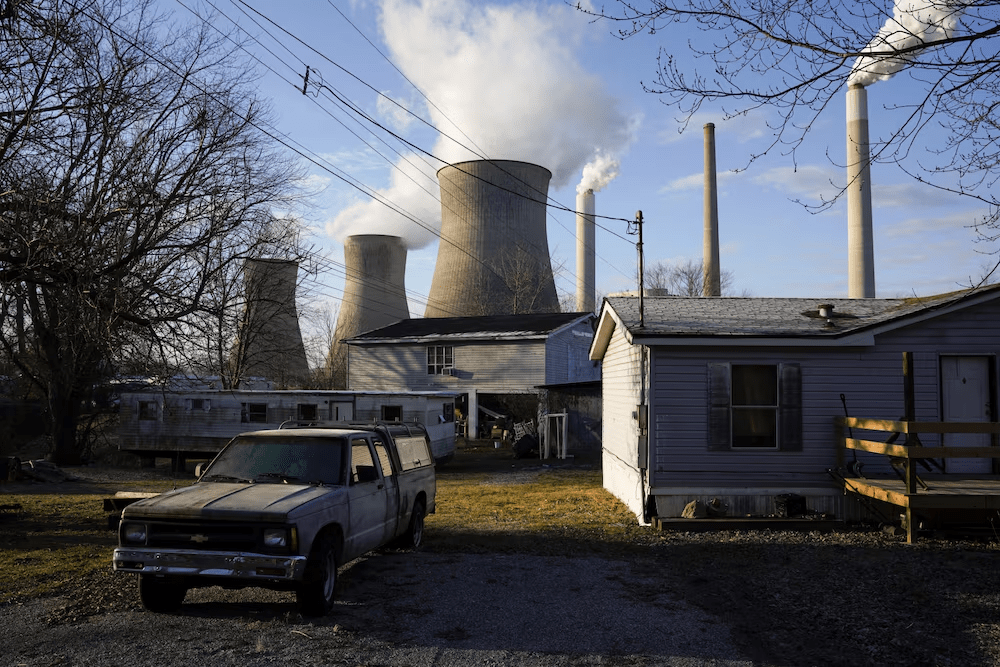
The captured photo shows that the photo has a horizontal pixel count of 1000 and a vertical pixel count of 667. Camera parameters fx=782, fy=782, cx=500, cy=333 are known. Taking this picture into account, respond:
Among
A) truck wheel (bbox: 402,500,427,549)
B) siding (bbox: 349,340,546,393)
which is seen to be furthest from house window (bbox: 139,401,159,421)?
truck wheel (bbox: 402,500,427,549)

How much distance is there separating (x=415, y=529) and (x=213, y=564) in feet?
14.0

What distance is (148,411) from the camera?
27734mm

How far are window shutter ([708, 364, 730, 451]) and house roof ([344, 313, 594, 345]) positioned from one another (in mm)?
21132

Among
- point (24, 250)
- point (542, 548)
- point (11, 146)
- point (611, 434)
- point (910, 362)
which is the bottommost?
point (542, 548)

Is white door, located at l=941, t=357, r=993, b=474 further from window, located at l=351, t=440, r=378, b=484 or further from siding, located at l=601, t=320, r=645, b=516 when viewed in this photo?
window, located at l=351, t=440, r=378, b=484

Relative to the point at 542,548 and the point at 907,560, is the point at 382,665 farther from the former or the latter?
the point at 907,560

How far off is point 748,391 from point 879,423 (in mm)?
2377

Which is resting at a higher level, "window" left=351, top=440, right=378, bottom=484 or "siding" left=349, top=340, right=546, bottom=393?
"siding" left=349, top=340, right=546, bottom=393

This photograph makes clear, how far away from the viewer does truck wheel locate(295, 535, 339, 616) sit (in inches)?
281

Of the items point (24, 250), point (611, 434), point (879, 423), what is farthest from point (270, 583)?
point (611, 434)

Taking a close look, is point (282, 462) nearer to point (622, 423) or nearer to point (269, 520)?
point (269, 520)

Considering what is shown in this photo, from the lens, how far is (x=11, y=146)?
10594 millimetres

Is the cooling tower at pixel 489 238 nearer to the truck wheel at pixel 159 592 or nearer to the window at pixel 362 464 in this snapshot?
the window at pixel 362 464

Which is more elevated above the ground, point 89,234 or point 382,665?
point 89,234
